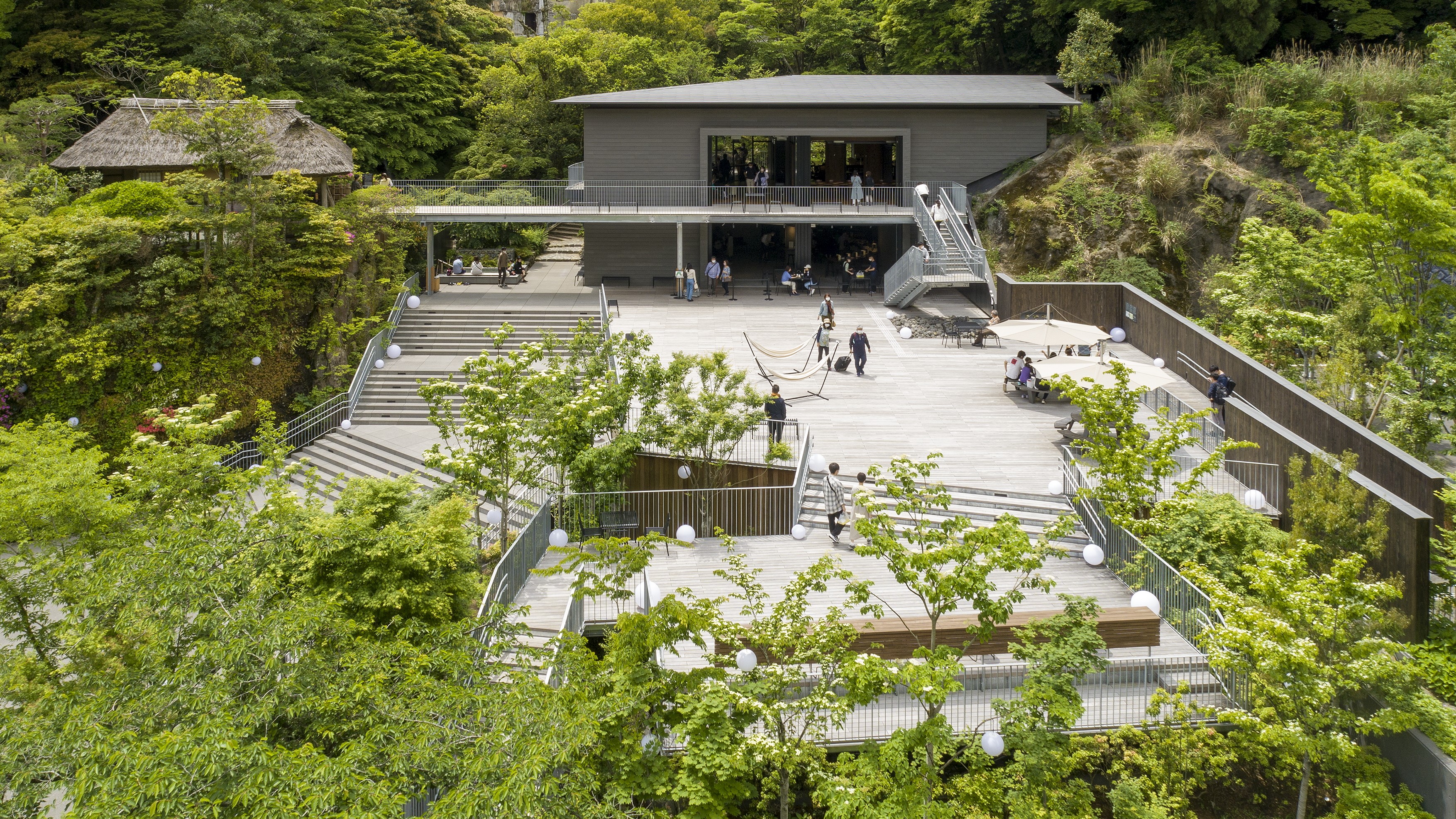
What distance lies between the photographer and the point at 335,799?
9289 mm

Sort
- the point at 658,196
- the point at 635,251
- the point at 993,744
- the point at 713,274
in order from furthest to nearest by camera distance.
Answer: the point at 635,251, the point at 658,196, the point at 713,274, the point at 993,744

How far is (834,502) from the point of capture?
2120 centimetres

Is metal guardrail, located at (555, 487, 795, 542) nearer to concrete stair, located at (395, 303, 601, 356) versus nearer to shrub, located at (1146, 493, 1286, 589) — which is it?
shrub, located at (1146, 493, 1286, 589)

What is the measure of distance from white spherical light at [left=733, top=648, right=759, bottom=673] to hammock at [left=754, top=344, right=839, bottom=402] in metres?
13.7

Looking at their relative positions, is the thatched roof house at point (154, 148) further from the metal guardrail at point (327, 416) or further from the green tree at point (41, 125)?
the metal guardrail at point (327, 416)

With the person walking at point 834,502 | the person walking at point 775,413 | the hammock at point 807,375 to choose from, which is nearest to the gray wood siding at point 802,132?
the hammock at point 807,375

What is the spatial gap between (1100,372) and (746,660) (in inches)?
513

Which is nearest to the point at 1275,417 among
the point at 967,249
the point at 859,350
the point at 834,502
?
the point at 834,502

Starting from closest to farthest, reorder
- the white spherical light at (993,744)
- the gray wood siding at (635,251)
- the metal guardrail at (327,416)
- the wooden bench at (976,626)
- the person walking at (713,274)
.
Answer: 1. the white spherical light at (993,744)
2. the wooden bench at (976,626)
3. the metal guardrail at (327,416)
4. the person walking at (713,274)
5. the gray wood siding at (635,251)

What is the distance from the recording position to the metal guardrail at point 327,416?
28.9m

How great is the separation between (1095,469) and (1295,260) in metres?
10.8

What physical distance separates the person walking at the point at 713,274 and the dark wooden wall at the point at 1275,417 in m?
9.34

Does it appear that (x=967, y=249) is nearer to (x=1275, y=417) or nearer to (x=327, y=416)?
(x=1275, y=417)

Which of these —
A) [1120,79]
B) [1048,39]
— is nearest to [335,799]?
[1120,79]
